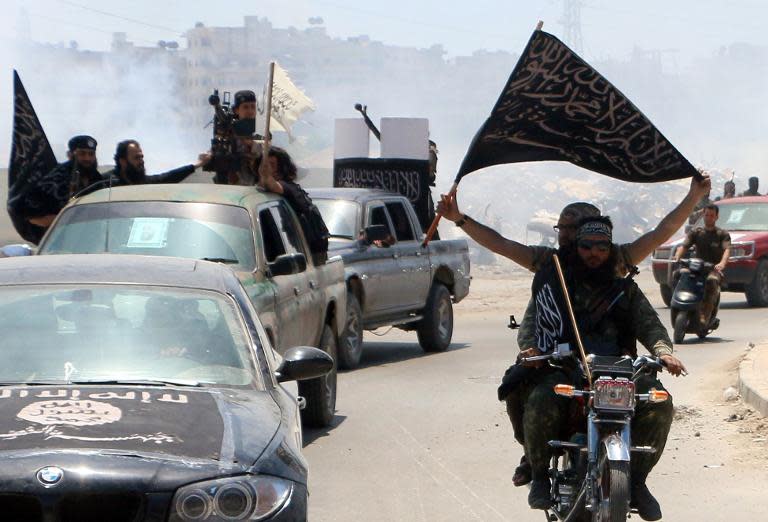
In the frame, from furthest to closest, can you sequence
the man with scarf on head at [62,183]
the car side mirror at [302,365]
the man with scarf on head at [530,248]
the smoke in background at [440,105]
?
the smoke in background at [440,105], the man with scarf on head at [62,183], the man with scarf on head at [530,248], the car side mirror at [302,365]

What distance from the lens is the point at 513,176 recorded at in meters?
52.6

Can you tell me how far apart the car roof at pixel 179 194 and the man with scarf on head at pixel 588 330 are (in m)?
3.59

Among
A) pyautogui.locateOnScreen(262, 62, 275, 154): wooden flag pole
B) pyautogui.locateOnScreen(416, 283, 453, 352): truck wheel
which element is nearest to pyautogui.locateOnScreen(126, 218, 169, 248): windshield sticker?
pyautogui.locateOnScreen(262, 62, 275, 154): wooden flag pole

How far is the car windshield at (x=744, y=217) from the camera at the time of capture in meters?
24.8

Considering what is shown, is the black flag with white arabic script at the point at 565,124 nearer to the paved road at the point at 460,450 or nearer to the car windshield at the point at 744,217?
the paved road at the point at 460,450

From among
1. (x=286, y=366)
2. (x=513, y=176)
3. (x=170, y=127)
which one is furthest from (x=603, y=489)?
(x=170, y=127)

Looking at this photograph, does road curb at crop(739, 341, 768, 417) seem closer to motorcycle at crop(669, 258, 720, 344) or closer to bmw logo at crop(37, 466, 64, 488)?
motorcycle at crop(669, 258, 720, 344)

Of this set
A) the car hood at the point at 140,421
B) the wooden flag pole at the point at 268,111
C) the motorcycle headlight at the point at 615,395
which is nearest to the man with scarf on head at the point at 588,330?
the motorcycle headlight at the point at 615,395

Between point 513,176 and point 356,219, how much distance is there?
1475 inches

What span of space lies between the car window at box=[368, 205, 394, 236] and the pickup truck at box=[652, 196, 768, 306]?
8115mm

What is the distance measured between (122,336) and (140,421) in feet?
3.22

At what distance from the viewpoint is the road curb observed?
11156mm

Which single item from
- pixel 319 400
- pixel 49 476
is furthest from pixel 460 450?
pixel 49 476

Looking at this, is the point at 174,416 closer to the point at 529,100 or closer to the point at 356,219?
the point at 529,100
